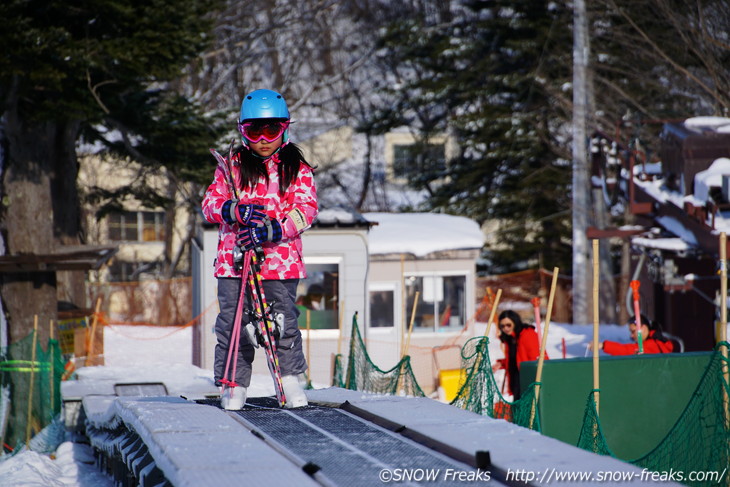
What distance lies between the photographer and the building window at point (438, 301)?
2161 cm

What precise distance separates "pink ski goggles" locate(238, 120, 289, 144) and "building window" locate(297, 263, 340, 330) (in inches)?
488

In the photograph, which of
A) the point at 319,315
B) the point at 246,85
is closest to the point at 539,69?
the point at 246,85

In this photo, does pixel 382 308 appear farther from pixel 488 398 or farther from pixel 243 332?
pixel 243 332

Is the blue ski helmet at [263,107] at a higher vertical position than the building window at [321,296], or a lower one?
higher

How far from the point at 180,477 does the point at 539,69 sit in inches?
1185

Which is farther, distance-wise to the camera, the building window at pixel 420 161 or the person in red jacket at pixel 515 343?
the building window at pixel 420 161

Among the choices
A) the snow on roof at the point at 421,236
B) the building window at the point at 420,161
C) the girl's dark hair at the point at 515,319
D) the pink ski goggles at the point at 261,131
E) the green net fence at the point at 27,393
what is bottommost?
the green net fence at the point at 27,393

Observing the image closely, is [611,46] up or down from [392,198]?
up

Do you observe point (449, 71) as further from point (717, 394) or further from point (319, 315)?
point (717, 394)

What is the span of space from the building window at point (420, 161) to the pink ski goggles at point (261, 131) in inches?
1169

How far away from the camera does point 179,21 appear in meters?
15.6

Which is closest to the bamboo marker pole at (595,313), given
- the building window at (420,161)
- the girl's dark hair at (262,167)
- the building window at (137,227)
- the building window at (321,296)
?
the girl's dark hair at (262,167)

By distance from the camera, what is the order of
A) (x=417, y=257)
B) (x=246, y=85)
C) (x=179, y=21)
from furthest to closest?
(x=246, y=85), (x=417, y=257), (x=179, y=21)

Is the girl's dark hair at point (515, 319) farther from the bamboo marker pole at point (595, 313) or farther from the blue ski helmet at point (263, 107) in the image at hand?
the blue ski helmet at point (263, 107)
